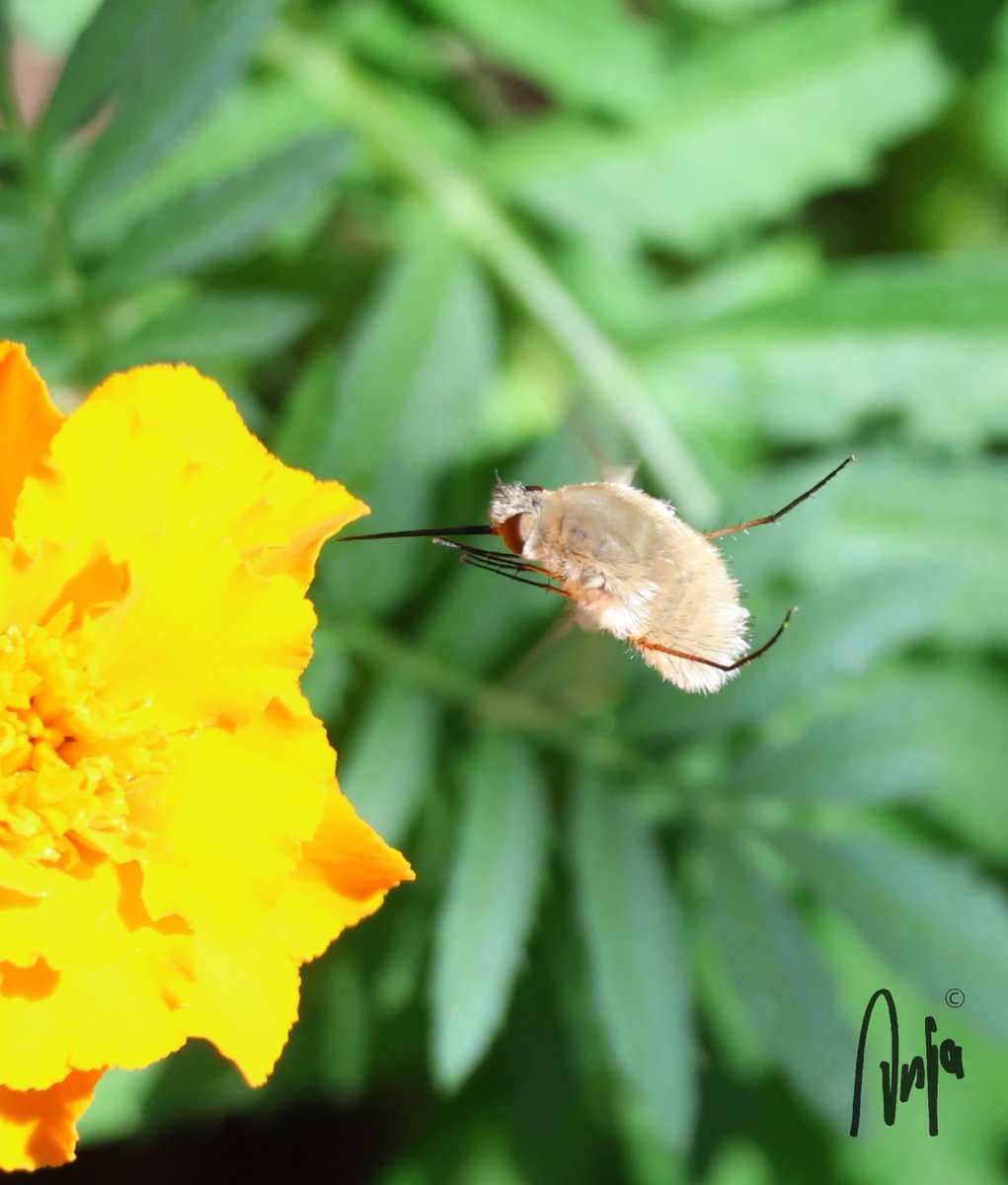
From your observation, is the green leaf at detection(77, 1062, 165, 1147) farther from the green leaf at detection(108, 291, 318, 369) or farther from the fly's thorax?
the fly's thorax

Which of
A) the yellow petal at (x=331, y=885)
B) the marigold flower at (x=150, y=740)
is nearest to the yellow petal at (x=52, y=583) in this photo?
the marigold flower at (x=150, y=740)

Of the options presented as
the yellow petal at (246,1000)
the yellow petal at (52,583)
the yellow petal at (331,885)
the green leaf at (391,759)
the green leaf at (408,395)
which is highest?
the yellow petal at (52,583)

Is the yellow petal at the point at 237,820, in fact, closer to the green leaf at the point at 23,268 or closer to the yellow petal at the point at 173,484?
the yellow petal at the point at 173,484

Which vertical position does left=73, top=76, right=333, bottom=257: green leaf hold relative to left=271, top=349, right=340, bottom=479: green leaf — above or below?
above

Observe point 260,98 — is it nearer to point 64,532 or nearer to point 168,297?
point 168,297

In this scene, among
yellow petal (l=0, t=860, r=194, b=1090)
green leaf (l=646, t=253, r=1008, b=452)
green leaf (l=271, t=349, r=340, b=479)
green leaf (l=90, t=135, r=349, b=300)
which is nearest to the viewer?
yellow petal (l=0, t=860, r=194, b=1090)
